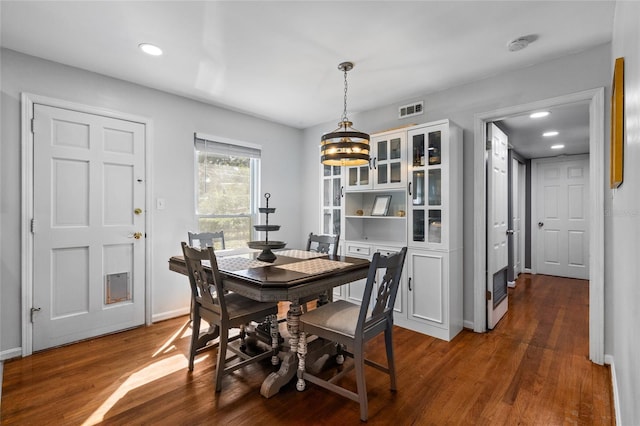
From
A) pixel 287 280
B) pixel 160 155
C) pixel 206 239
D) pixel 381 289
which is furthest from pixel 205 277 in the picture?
pixel 160 155

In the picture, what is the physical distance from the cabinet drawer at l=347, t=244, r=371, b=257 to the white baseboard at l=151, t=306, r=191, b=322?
2.00m

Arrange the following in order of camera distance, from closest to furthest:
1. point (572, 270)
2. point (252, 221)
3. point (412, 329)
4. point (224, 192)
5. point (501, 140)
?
1. point (412, 329)
2. point (501, 140)
3. point (224, 192)
4. point (252, 221)
5. point (572, 270)

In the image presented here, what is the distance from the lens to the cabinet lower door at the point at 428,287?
301cm

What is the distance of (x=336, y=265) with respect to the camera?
7.83 feet

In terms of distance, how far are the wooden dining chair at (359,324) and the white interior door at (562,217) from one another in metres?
5.22

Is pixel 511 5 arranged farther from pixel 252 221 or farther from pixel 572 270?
pixel 572 270

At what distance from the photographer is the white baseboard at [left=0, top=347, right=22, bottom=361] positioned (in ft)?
8.21

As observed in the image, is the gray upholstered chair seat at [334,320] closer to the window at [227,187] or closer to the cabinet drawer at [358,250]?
the cabinet drawer at [358,250]

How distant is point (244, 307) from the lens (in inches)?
90.3

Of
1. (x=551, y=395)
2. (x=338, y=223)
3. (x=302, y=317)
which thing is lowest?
(x=551, y=395)

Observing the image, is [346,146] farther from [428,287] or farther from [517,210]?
[517,210]

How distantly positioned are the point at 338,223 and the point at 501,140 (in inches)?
84.0

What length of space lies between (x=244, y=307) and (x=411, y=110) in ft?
9.17

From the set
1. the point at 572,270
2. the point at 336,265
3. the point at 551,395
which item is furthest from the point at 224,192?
the point at 572,270
